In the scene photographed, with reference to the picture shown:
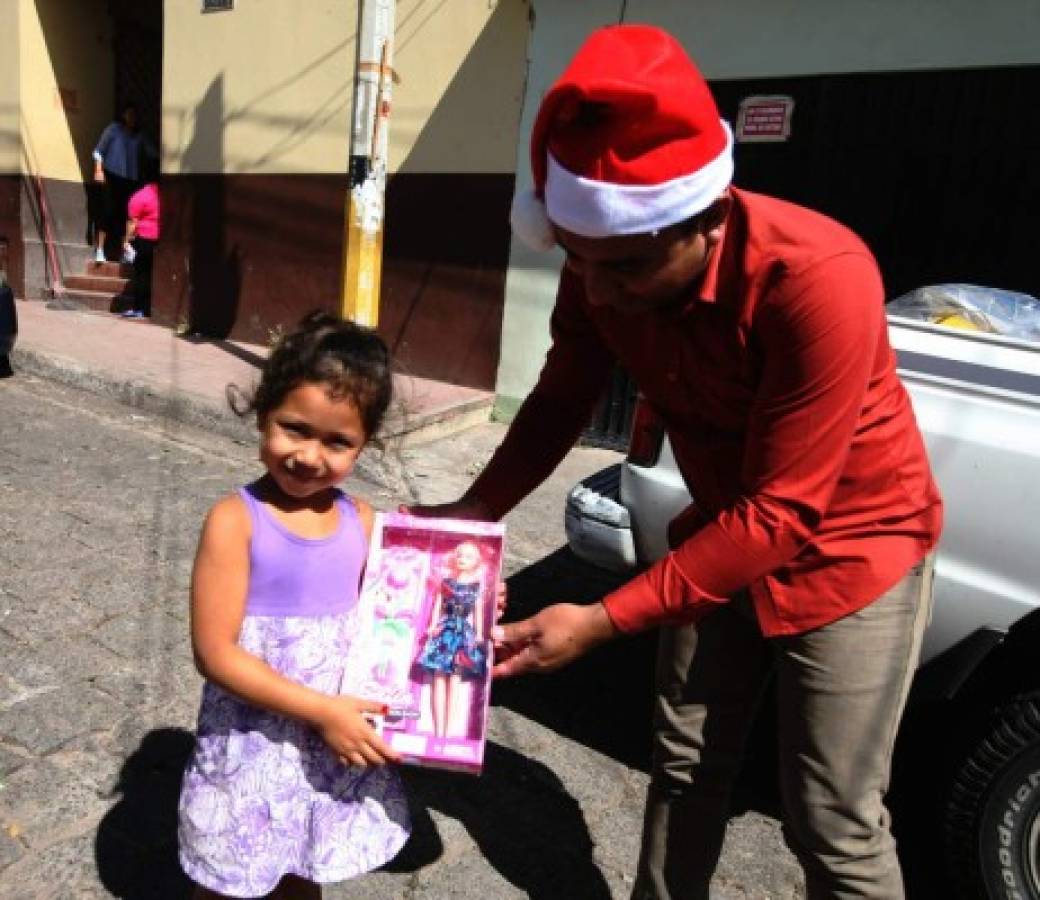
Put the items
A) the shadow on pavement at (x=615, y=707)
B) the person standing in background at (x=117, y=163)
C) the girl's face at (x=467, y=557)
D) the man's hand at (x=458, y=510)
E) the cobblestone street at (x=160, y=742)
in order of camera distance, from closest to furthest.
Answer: the girl's face at (x=467, y=557) → the man's hand at (x=458, y=510) → the cobblestone street at (x=160, y=742) → the shadow on pavement at (x=615, y=707) → the person standing in background at (x=117, y=163)

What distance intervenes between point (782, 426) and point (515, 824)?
1.63m

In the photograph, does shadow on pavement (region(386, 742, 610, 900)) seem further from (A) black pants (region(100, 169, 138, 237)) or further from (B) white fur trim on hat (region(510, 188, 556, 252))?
(A) black pants (region(100, 169, 138, 237))

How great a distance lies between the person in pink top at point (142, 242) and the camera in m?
9.57

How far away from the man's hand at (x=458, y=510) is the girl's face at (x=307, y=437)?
0.23m

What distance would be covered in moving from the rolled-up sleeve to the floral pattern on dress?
555 millimetres

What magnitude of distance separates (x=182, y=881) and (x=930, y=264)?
510 cm

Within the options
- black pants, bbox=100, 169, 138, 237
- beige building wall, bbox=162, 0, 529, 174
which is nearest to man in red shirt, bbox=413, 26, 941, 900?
beige building wall, bbox=162, 0, 529, 174

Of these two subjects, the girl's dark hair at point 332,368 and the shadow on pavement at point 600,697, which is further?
the shadow on pavement at point 600,697

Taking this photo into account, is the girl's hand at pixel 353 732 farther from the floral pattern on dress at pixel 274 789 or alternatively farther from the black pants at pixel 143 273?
the black pants at pixel 143 273

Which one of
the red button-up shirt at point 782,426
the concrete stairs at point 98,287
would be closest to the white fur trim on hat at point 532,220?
the red button-up shirt at point 782,426

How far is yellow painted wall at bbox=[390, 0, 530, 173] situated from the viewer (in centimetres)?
689

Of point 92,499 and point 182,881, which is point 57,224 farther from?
point 182,881

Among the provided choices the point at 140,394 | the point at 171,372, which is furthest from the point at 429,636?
the point at 171,372

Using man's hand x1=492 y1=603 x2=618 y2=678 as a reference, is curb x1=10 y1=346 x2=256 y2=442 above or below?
below
